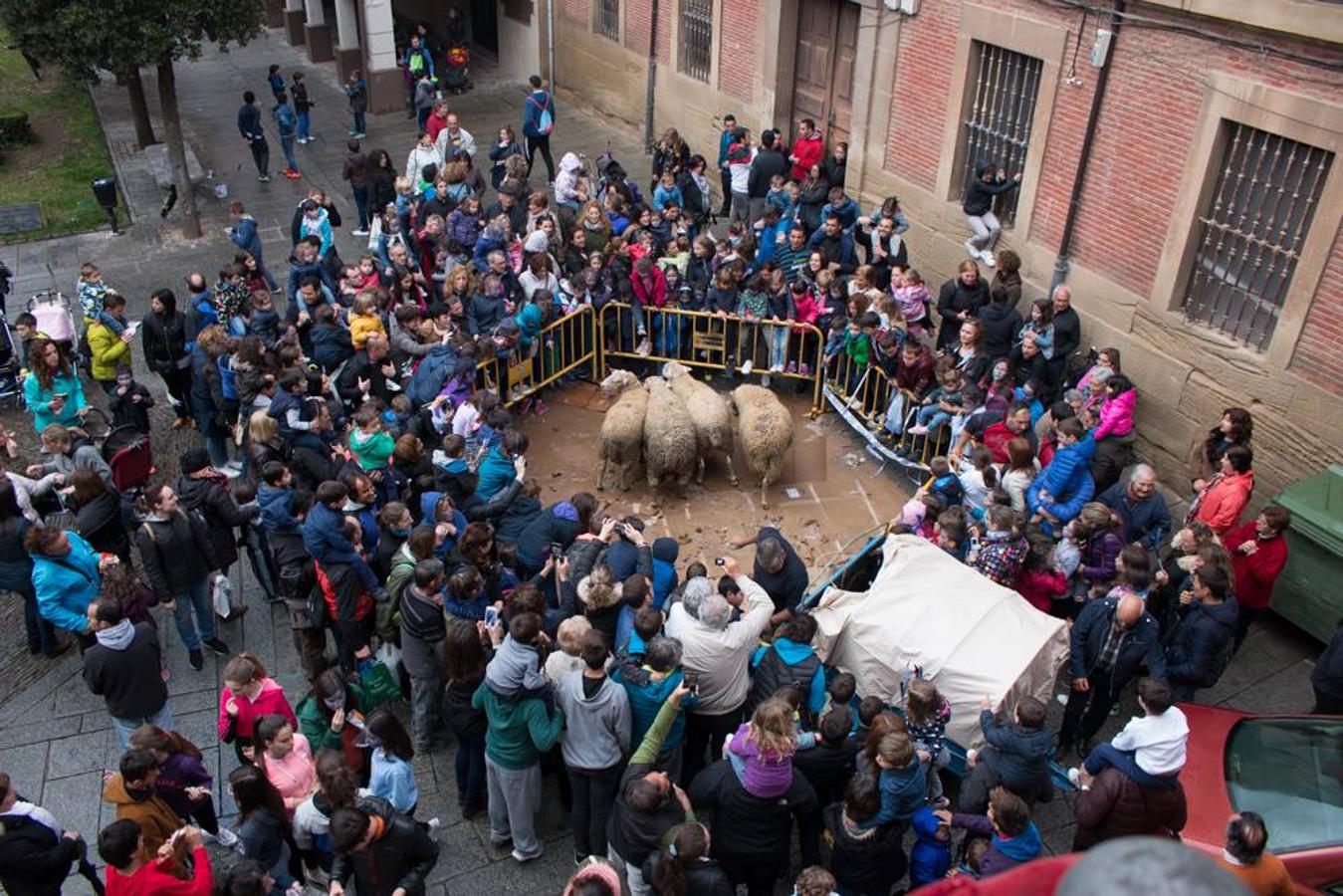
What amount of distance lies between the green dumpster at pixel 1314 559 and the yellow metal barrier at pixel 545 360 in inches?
272

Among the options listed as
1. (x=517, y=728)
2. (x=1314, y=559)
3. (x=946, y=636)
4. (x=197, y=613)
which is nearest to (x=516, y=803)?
(x=517, y=728)

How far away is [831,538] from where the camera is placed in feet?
33.9

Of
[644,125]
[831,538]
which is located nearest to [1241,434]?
[831,538]

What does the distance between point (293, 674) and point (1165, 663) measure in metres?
6.21

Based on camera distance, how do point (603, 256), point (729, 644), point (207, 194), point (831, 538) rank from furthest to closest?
point (207, 194)
point (603, 256)
point (831, 538)
point (729, 644)

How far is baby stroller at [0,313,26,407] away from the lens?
39.5 feet

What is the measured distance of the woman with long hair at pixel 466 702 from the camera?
6.36m

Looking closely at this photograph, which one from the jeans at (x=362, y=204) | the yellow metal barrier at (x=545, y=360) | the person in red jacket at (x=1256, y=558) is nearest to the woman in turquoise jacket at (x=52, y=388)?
the yellow metal barrier at (x=545, y=360)

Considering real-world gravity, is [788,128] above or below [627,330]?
above

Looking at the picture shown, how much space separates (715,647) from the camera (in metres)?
6.56

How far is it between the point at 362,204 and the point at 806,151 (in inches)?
246

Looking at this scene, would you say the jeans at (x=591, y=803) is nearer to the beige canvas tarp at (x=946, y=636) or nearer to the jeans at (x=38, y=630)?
the beige canvas tarp at (x=946, y=636)

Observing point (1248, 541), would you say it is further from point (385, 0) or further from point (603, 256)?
point (385, 0)

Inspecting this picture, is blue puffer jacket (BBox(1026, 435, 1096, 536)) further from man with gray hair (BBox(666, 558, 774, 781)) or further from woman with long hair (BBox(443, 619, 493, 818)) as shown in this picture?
woman with long hair (BBox(443, 619, 493, 818))
